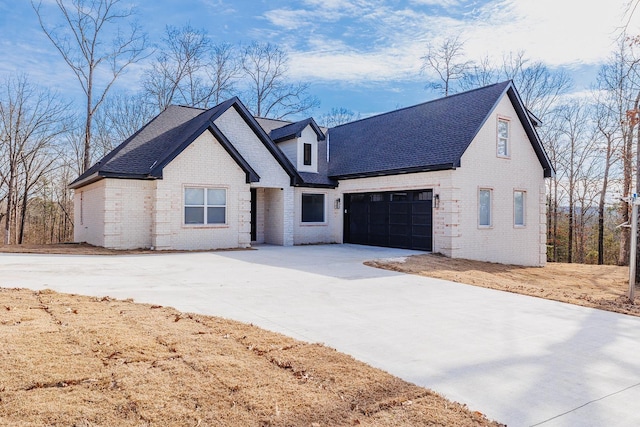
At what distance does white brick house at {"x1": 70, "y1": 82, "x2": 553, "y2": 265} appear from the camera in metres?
14.4

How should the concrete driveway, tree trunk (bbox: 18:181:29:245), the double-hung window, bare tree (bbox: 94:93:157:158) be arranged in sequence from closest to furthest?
the concrete driveway
the double-hung window
tree trunk (bbox: 18:181:29:245)
bare tree (bbox: 94:93:157:158)

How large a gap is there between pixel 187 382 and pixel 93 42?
2793 cm

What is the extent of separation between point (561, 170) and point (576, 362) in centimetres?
2843

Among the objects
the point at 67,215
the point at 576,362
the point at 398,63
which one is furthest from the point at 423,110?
the point at 67,215

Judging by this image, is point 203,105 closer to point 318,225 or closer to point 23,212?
point 23,212

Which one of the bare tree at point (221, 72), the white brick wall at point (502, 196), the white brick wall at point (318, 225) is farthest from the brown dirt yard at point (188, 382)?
the bare tree at point (221, 72)

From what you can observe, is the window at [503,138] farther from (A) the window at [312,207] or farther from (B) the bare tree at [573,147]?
(B) the bare tree at [573,147]

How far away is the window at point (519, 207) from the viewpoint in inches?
659

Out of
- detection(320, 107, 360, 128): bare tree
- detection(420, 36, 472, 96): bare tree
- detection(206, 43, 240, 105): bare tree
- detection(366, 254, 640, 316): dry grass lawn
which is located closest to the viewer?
detection(366, 254, 640, 316): dry grass lawn

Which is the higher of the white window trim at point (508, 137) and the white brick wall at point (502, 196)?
the white window trim at point (508, 137)

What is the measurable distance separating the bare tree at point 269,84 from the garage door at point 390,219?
16.5m

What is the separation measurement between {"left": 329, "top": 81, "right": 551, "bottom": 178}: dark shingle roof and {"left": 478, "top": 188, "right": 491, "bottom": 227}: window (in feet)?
7.26

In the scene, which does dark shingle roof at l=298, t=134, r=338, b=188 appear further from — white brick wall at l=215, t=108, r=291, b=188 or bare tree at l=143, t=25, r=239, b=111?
bare tree at l=143, t=25, r=239, b=111

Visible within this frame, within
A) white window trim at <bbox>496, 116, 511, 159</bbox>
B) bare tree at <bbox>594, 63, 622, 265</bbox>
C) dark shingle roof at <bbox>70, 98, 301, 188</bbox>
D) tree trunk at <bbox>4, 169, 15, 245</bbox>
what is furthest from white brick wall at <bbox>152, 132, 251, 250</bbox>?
bare tree at <bbox>594, 63, 622, 265</bbox>
